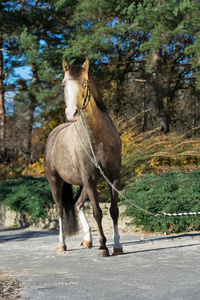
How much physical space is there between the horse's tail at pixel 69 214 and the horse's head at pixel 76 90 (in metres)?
2.18

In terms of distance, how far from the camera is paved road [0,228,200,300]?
3.75 metres

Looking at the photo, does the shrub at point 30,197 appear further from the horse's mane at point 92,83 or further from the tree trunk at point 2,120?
the tree trunk at point 2,120

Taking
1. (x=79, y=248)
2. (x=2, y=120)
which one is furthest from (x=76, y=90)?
(x=2, y=120)

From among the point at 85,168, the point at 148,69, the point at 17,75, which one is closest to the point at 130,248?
the point at 85,168

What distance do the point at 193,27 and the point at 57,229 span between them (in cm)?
1062

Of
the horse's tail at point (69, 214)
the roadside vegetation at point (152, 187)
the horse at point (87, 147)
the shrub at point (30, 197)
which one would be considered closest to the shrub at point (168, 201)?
the roadside vegetation at point (152, 187)

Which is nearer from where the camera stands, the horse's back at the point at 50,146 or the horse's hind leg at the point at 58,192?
the horse's hind leg at the point at 58,192

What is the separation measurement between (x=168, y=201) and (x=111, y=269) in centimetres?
293

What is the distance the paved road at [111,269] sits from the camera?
12.3ft

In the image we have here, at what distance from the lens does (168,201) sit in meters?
7.48

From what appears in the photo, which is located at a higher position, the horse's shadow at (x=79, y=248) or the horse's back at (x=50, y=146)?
the horse's back at (x=50, y=146)

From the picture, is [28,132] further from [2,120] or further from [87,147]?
[87,147]

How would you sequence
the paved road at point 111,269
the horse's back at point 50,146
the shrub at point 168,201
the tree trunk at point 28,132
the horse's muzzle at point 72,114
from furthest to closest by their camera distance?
the tree trunk at point 28,132 < the shrub at point 168,201 < the horse's back at point 50,146 < the horse's muzzle at point 72,114 < the paved road at point 111,269

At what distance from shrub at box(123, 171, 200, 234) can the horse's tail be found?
133 cm
